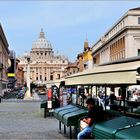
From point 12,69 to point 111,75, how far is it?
140457 mm

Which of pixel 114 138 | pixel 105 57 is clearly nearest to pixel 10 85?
pixel 105 57

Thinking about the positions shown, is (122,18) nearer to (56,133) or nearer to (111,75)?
(56,133)

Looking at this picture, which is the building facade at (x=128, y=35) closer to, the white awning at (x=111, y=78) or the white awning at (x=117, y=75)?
the white awning at (x=111, y=78)

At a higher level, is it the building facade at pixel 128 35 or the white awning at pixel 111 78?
the building facade at pixel 128 35

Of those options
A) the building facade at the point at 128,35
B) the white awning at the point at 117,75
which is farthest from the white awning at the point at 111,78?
the building facade at the point at 128,35

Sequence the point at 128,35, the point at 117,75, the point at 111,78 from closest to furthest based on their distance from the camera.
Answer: the point at 117,75
the point at 111,78
the point at 128,35

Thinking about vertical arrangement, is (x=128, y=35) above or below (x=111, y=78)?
above

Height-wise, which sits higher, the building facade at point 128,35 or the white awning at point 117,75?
the building facade at point 128,35

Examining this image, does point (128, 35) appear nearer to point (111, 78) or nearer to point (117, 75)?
point (111, 78)

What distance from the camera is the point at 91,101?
11156 mm

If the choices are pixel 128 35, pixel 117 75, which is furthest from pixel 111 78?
pixel 128 35

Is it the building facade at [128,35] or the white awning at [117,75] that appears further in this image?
the building facade at [128,35]

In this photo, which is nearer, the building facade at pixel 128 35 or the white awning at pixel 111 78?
the white awning at pixel 111 78

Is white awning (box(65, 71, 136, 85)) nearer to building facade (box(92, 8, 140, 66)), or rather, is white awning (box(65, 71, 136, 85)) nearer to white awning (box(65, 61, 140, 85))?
white awning (box(65, 61, 140, 85))
